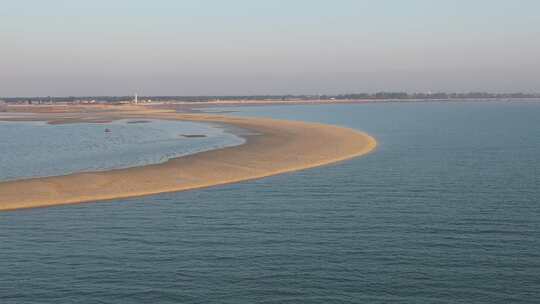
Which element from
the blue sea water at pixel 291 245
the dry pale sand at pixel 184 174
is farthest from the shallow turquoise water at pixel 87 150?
the blue sea water at pixel 291 245

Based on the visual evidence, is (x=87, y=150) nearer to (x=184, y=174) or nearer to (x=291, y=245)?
(x=184, y=174)

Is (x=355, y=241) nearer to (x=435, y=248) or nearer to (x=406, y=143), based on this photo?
(x=435, y=248)

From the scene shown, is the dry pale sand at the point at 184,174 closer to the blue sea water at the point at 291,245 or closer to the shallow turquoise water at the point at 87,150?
the blue sea water at the point at 291,245

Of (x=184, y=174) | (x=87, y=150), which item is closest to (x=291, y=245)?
(x=184, y=174)

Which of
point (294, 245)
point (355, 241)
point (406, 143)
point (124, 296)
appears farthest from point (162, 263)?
point (406, 143)

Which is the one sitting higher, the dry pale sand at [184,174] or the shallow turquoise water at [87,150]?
the dry pale sand at [184,174]
